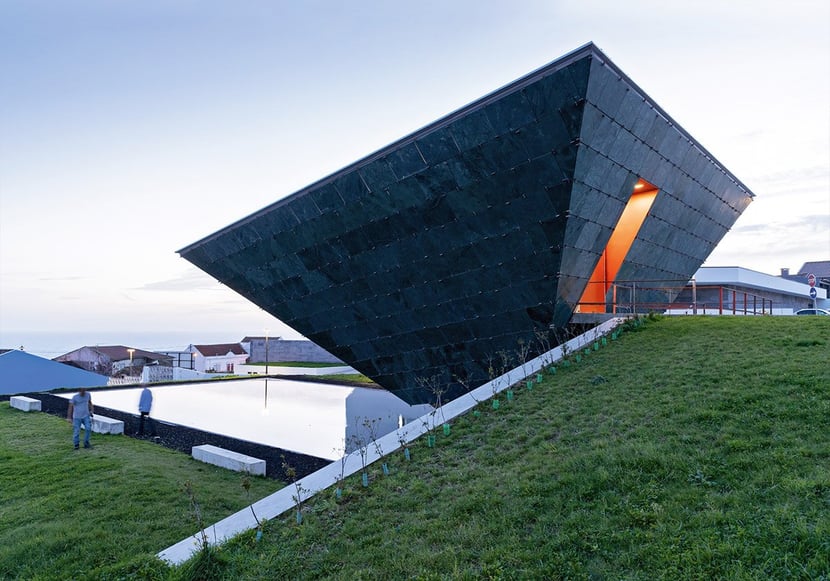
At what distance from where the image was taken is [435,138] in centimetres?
1188

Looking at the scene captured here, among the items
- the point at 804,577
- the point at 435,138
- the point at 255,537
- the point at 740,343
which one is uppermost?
the point at 435,138

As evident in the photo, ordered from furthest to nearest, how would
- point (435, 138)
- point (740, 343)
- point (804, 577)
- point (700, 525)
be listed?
point (435, 138)
point (740, 343)
point (700, 525)
point (804, 577)

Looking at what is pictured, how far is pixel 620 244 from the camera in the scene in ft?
56.1

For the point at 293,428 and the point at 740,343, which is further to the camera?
the point at 293,428

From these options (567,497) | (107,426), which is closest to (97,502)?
(107,426)

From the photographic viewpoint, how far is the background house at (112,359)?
44.1 m

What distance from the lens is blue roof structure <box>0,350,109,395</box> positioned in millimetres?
25125

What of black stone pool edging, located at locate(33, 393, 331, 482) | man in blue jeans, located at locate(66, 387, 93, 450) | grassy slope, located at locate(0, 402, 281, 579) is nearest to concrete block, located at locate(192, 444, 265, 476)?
grassy slope, located at locate(0, 402, 281, 579)

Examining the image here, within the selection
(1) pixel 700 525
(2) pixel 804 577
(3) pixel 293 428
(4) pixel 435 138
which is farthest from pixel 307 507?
Result: (3) pixel 293 428

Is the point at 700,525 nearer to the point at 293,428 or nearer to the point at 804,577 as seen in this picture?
the point at 804,577

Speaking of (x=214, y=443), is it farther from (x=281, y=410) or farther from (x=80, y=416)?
(x=281, y=410)

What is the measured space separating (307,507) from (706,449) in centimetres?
499

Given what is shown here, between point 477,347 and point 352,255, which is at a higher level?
point 352,255

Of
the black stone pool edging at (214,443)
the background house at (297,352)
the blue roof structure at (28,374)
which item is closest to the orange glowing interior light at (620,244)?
the black stone pool edging at (214,443)
